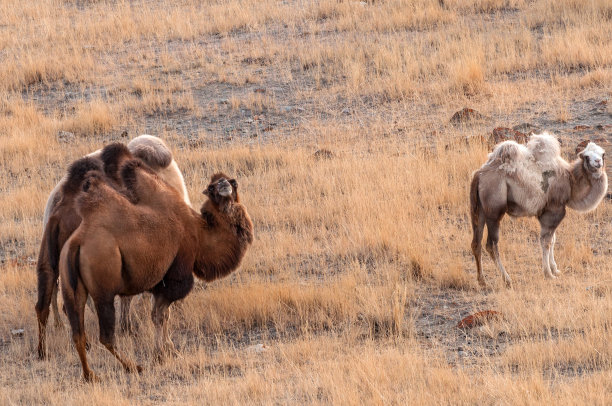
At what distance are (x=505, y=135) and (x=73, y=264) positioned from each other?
8361 millimetres

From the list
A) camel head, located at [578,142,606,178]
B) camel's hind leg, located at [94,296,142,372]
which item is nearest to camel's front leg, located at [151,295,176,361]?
camel's hind leg, located at [94,296,142,372]

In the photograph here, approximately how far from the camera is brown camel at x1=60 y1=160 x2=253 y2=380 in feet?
25.0

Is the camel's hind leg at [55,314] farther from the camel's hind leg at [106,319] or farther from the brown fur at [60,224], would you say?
the camel's hind leg at [106,319]

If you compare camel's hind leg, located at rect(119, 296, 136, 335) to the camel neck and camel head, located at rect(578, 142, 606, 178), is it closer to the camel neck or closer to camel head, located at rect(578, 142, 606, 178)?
the camel neck

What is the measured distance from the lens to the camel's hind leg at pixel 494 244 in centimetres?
991

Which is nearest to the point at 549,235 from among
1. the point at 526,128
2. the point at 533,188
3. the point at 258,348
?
the point at 533,188

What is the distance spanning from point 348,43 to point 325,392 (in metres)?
13.4

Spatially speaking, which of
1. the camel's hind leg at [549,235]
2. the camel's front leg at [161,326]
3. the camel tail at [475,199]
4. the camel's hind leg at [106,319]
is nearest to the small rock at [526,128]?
the camel's hind leg at [549,235]

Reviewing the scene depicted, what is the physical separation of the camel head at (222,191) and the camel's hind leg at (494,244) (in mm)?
2973

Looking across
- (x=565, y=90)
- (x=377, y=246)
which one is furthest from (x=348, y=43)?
(x=377, y=246)

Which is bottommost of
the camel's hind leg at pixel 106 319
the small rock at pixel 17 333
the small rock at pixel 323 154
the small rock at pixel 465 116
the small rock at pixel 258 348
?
the small rock at pixel 258 348

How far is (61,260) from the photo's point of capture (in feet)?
25.2

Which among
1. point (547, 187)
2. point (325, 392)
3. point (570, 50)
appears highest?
point (570, 50)

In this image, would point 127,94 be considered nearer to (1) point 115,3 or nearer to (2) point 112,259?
(1) point 115,3
